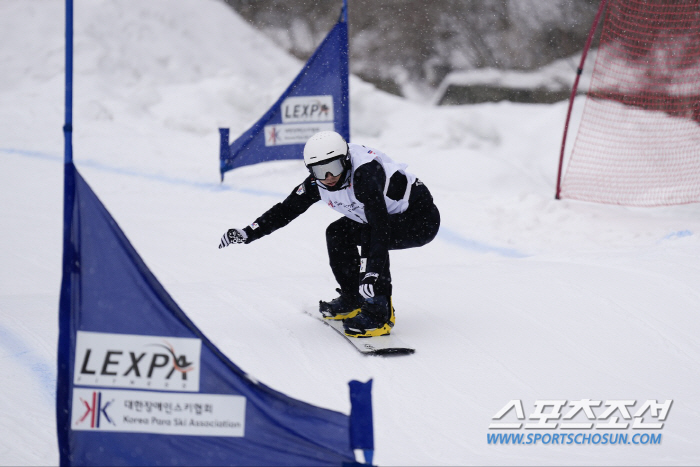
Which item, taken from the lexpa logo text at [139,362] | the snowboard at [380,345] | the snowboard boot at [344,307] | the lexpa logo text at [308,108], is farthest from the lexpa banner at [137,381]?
the lexpa logo text at [308,108]

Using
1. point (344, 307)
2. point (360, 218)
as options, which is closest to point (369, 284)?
point (360, 218)

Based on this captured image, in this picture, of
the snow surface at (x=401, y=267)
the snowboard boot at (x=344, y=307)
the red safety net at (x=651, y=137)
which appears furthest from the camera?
the red safety net at (x=651, y=137)

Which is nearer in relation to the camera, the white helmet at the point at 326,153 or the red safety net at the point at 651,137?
the white helmet at the point at 326,153

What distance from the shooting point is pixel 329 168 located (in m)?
3.66

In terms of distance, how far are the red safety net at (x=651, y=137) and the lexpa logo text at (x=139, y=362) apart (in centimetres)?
565

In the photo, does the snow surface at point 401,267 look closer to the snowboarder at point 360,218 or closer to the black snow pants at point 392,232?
the snowboarder at point 360,218

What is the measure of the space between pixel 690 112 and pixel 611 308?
4118 millimetres

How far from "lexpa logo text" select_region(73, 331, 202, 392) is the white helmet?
157cm

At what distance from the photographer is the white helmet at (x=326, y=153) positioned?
11.9 ft

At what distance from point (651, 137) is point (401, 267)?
415 centimetres

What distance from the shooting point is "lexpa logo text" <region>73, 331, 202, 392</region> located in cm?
222

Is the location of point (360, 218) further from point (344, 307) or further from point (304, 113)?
point (304, 113)

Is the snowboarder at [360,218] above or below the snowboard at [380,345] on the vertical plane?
above

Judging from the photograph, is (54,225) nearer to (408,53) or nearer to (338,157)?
(338,157)
